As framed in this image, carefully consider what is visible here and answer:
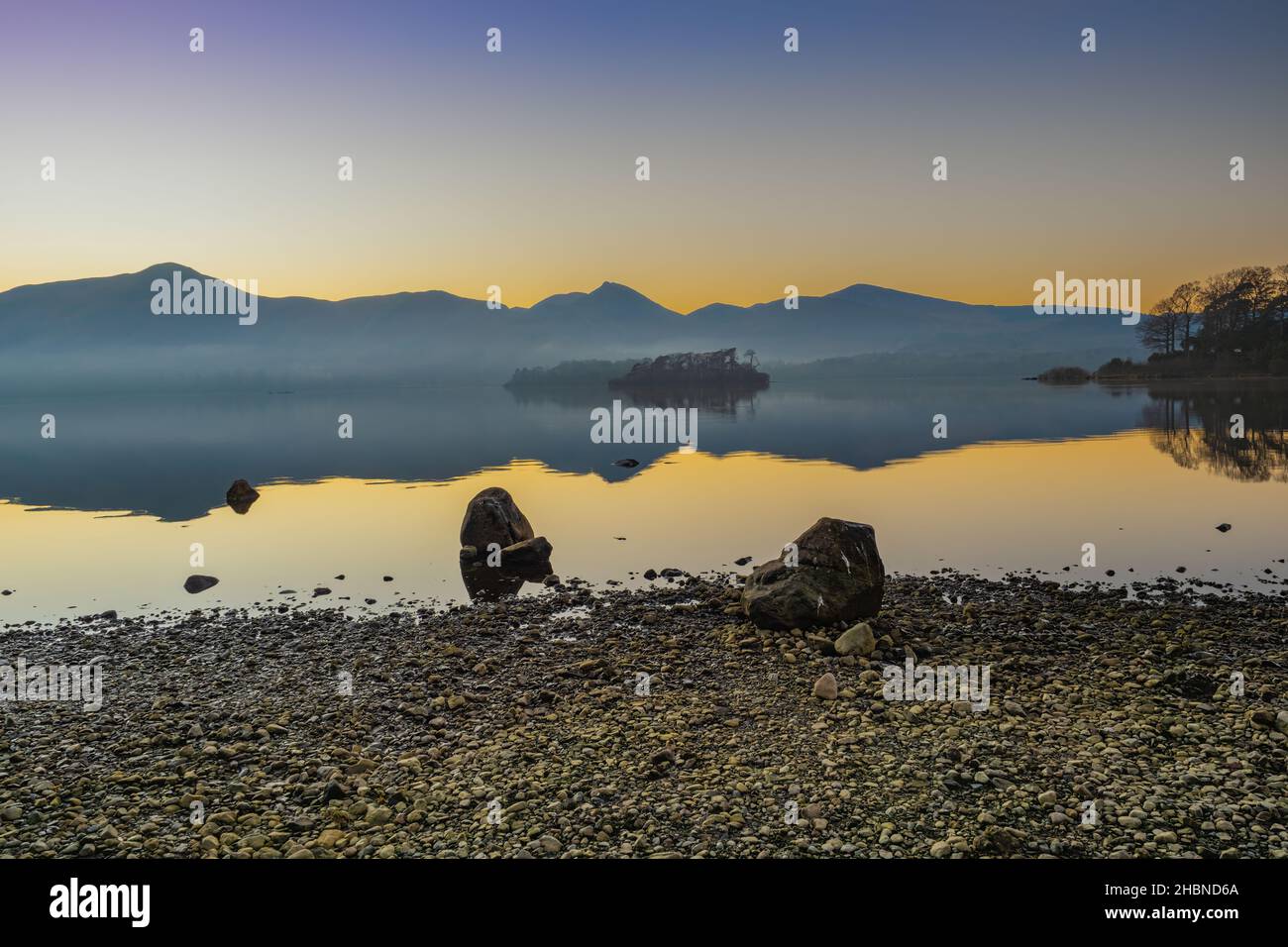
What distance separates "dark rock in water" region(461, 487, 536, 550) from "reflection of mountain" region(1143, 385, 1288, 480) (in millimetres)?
32965

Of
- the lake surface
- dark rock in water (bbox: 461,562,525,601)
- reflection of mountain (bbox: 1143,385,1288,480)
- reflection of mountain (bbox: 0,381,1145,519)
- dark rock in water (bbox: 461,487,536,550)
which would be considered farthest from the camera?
reflection of mountain (bbox: 0,381,1145,519)

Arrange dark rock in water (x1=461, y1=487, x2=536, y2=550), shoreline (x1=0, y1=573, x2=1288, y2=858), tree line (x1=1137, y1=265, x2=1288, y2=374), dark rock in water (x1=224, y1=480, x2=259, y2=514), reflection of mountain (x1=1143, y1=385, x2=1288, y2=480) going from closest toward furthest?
shoreline (x1=0, y1=573, x2=1288, y2=858) → dark rock in water (x1=461, y1=487, x2=536, y2=550) → dark rock in water (x1=224, y1=480, x2=259, y2=514) → reflection of mountain (x1=1143, y1=385, x2=1288, y2=480) → tree line (x1=1137, y1=265, x2=1288, y2=374)

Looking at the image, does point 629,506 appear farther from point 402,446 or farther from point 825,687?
point 402,446

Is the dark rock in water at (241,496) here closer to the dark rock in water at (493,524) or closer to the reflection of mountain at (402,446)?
the reflection of mountain at (402,446)

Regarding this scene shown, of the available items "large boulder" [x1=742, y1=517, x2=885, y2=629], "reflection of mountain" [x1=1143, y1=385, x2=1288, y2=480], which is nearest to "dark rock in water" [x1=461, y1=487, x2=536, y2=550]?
"large boulder" [x1=742, y1=517, x2=885, y2=629]

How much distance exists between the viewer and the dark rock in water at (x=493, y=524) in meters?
23.5

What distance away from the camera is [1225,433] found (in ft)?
182

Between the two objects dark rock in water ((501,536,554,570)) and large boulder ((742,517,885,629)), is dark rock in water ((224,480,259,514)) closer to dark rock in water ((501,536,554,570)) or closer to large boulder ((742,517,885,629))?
dark rock in water ((501,536,554,570))

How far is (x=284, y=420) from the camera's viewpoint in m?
109

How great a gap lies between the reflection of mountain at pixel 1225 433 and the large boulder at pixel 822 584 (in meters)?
30.5

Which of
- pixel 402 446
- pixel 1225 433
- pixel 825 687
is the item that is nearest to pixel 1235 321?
pixel 1225 433

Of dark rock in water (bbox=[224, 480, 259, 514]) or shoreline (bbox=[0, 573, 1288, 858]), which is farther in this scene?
dark rock in water (bbox=[224, 480, 259, 514])

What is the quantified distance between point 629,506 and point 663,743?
23.2 m

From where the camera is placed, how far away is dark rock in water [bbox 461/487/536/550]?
77.1 feet
